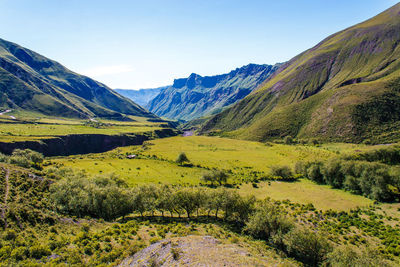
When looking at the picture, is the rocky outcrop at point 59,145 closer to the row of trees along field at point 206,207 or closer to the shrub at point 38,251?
the row of trees along field at point 206,207

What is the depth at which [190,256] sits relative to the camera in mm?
28375

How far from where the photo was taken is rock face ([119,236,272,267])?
27.2 m

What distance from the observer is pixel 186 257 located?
28.1 metres

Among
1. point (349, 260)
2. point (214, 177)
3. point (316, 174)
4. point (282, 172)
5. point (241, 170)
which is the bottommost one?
point (241, 170)

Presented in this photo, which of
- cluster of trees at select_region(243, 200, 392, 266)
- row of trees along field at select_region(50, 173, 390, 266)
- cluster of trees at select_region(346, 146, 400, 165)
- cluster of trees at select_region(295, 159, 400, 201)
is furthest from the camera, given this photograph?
cluster of trees at select_region(346, 146, 400, 165)

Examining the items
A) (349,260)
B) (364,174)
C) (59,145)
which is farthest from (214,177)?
(59,145)

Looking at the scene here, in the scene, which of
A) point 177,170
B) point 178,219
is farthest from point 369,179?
point 177,170

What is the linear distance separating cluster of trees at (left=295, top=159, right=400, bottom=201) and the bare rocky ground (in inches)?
2905

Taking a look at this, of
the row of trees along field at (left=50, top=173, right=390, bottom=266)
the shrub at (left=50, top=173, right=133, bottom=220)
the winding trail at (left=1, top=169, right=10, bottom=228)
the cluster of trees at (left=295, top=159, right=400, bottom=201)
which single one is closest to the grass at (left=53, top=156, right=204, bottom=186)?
the shrub at (left=50, top=173, right=133, bottom=220)

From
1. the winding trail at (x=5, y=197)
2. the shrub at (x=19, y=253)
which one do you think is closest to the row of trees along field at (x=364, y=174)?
the shrub at (x=19, y=253)

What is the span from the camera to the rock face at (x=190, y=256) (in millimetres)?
27250

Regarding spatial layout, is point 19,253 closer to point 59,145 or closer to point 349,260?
point 349,260

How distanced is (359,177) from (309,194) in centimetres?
2464

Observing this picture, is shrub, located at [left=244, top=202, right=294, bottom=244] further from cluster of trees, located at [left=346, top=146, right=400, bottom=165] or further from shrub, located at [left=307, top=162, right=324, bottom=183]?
cluster of trees, located at [left=346, top=146, right=400, bottom=165]
